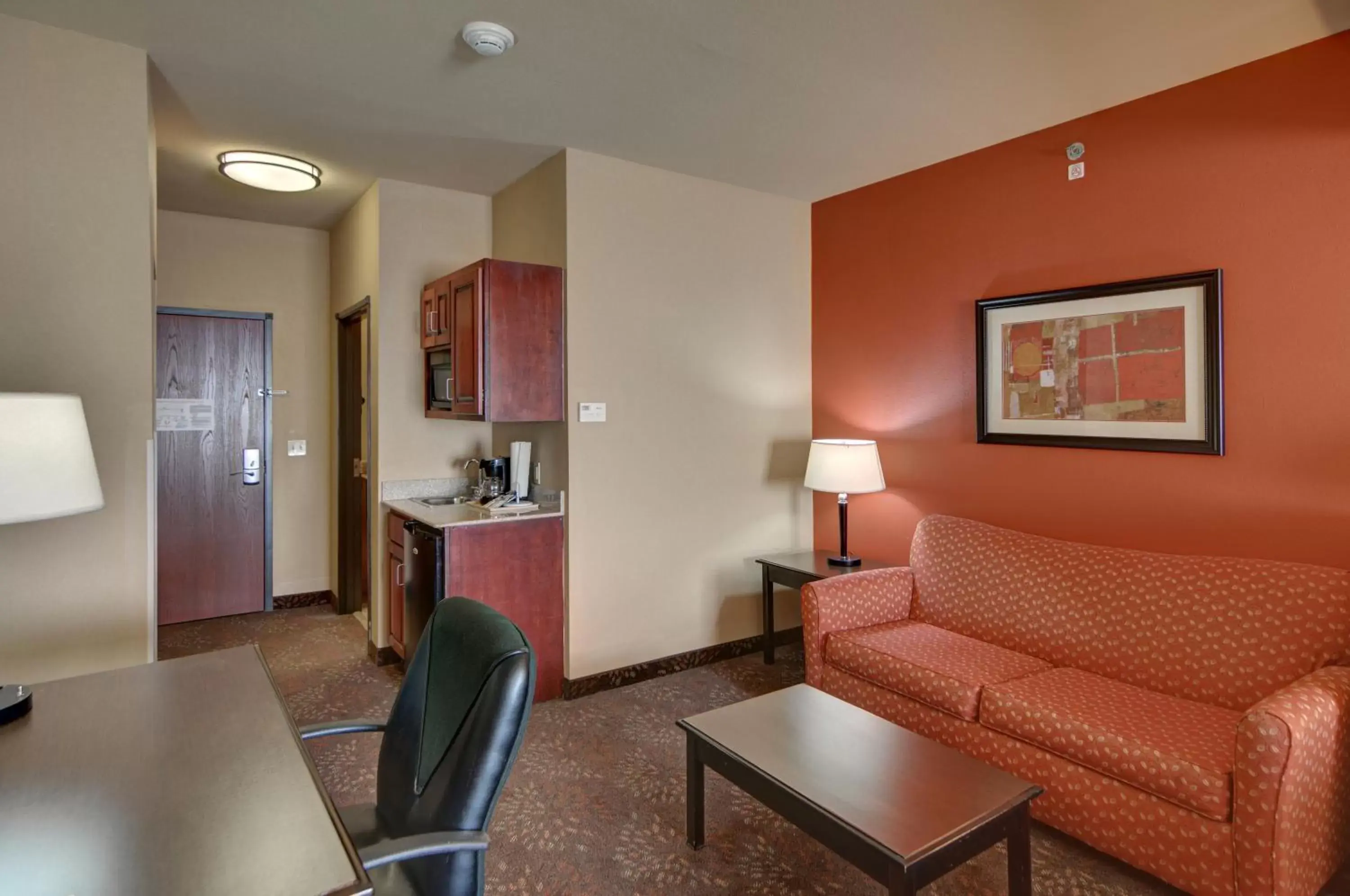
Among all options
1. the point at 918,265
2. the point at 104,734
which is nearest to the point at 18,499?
the point at 104,734

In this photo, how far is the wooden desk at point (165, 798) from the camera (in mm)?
948

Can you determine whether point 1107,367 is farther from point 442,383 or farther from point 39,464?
point 39,464

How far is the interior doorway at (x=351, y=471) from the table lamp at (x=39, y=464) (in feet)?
9.99

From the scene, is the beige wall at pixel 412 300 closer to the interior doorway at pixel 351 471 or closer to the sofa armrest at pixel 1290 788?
the interior doorway at pixel 351 471

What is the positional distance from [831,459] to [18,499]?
298 centimetres

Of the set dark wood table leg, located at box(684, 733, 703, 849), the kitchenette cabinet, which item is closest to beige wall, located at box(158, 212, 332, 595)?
the kitchenette cabinet

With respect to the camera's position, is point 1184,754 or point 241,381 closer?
point 1184,754

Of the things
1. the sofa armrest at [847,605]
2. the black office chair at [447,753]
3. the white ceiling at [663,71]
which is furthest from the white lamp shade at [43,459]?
the sofa armrest at [847,605]

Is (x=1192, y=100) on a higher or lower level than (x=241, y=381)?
higher

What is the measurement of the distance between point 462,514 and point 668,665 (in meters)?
1.32

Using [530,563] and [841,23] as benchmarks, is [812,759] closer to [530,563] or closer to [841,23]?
[530,563]

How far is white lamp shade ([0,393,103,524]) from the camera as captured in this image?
4.55 feet

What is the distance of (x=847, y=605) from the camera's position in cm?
313

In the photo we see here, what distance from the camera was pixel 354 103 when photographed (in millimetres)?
2881
